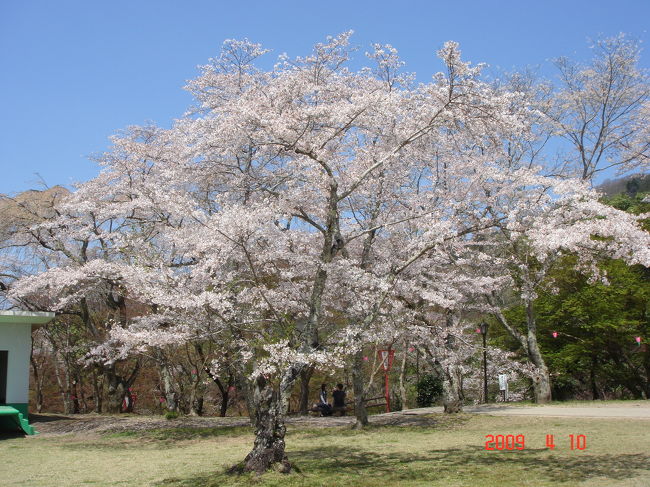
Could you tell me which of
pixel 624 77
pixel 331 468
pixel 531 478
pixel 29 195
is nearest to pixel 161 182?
pixel 29 195

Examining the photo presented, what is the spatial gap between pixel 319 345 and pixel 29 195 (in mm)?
14108

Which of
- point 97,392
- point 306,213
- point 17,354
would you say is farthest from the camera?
point 97,392

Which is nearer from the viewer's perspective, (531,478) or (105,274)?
(531,478)

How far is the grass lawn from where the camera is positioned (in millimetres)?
7527

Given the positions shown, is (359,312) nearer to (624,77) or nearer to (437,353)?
(437,353)

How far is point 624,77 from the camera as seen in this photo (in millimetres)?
20391

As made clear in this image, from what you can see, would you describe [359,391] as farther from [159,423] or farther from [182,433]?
[159,423]

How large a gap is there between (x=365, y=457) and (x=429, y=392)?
11059 millimetres

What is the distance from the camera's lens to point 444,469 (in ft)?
27.0

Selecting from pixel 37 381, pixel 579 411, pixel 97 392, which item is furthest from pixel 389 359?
pixel 37 381

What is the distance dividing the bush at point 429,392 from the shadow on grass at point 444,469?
417 inches

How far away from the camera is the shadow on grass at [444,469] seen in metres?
7.40
